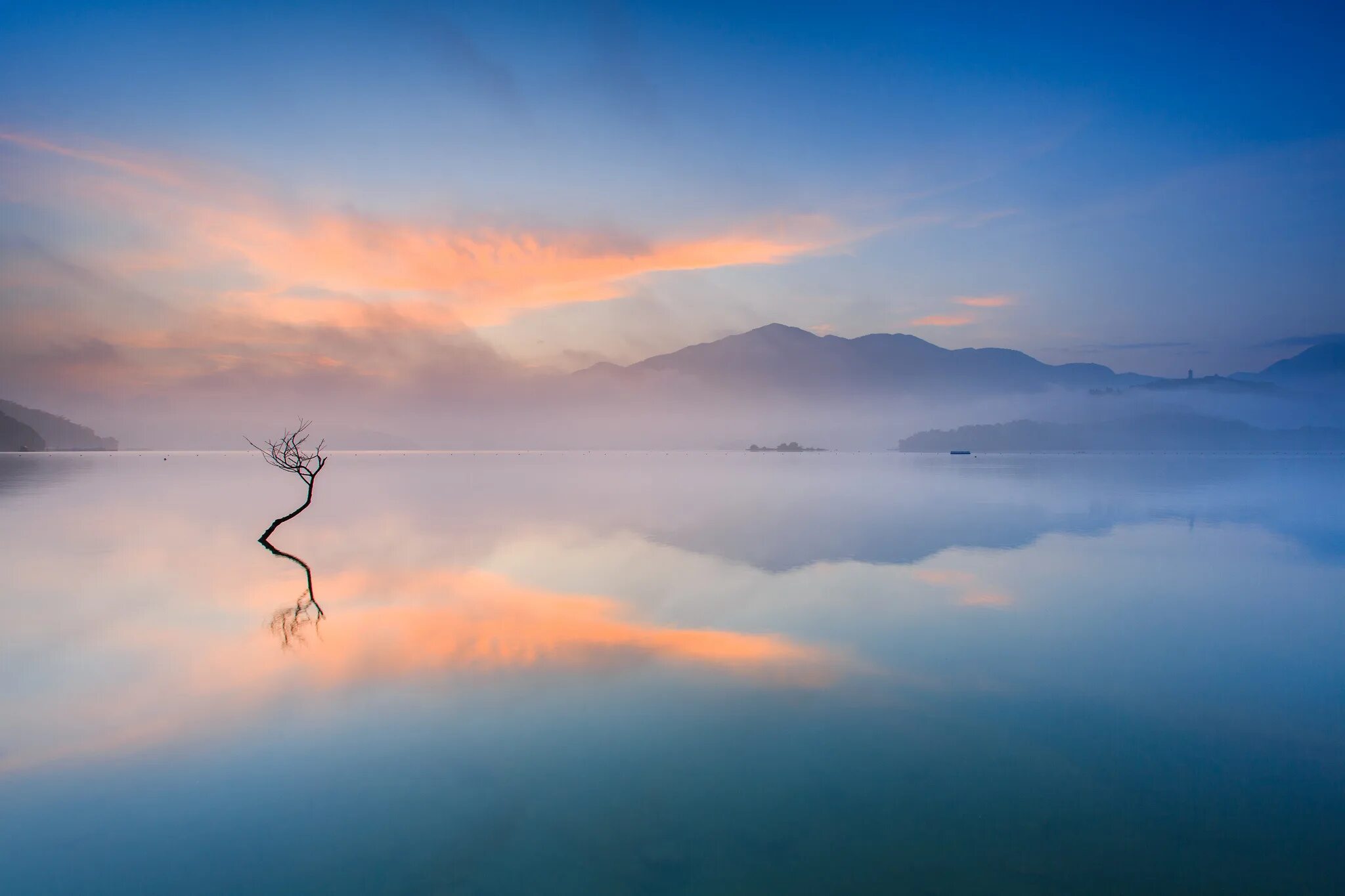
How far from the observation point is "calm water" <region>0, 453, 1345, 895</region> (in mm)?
6707

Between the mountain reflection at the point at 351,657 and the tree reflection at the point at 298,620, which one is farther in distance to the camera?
the tree reflection at the point at 298,620

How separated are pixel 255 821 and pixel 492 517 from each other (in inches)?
1216

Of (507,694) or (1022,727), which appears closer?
(1022,727)

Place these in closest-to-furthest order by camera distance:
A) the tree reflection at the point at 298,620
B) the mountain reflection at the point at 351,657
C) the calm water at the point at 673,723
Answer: the calm water at the point at 673,723
the mountain reflection at the point at 351,657
the tree reflection at the point at 298,620

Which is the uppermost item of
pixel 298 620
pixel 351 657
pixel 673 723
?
pixel 298 620

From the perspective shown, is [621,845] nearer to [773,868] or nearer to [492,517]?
[773,868]

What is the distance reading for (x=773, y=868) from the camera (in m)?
6.49

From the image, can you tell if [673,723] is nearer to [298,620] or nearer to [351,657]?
[351,657]

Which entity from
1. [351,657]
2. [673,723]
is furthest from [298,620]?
[673,723]

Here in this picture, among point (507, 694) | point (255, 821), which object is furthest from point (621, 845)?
point (507, 694)

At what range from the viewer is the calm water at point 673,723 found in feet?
22.0

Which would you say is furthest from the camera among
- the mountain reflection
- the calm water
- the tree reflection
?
the tree reflection

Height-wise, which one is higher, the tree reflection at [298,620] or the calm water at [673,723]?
the tree reflection at [298,620]

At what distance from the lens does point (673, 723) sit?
10055 mm
